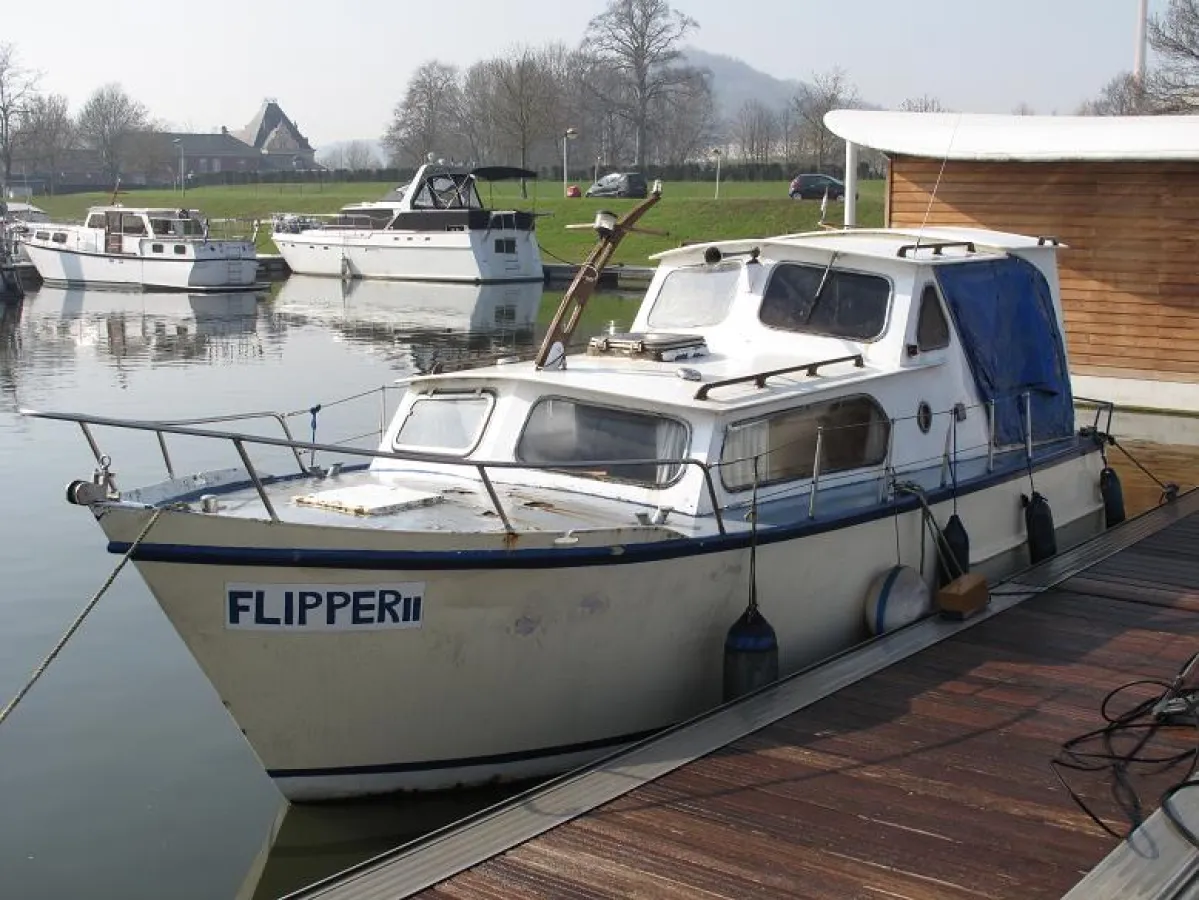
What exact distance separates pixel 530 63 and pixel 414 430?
81744 mm

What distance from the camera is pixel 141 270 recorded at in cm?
4841

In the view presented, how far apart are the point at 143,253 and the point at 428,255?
32.6ft

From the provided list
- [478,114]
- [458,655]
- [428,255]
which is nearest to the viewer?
[458,655]

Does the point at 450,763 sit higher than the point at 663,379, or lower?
lower

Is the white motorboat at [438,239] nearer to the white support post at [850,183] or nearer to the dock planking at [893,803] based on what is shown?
the white support post at [850,183]

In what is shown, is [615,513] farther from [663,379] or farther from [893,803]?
[893,803]

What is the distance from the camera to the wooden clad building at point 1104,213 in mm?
19781

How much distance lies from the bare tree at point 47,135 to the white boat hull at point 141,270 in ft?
190

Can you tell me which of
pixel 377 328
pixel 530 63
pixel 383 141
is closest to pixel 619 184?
pixel 530 63

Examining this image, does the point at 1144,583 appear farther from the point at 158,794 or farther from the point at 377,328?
the point at 377,328

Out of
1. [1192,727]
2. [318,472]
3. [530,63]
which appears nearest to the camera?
[1192,727]

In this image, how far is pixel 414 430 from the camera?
1082 centimetres

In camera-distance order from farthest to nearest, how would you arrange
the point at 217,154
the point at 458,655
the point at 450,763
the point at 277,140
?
the point at 277,140
the point at 217,154
the point at 450,763
the point at 458,655

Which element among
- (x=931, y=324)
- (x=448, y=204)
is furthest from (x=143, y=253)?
(x=931, y=324)
